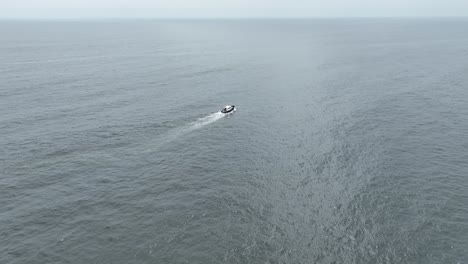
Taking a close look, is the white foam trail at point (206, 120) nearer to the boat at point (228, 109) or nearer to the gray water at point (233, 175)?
the gray water at point (233, 175)

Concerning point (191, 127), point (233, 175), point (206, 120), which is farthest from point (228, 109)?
point (233, 175)

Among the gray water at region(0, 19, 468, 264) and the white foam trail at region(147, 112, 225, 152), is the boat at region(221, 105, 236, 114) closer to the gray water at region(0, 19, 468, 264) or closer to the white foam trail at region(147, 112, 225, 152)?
the white foam trail at region(147, 112, 225, 152)

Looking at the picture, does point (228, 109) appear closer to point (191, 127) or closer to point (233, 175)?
point (191, 127)

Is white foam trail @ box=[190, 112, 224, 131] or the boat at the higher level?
the boat

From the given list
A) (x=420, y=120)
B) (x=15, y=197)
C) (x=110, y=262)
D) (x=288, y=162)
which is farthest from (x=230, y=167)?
(x=420, y=120)

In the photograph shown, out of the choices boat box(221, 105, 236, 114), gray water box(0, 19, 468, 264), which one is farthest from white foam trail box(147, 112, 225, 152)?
boat box(221, 105, 236, 114)

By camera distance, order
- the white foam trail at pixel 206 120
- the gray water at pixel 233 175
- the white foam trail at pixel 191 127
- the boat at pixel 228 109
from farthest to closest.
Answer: the boat at pixel 228 109 → the white foam trail at pixel 206 120 → the white foam trail at pixel 191 127 → the gray water at pixel 233 175

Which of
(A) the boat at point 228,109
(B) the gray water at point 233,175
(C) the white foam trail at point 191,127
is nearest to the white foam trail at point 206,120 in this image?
(C) the white foam trail at point 191,127

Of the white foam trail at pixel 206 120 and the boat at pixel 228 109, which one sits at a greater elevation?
the boat at pixel 228 109
